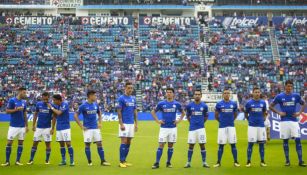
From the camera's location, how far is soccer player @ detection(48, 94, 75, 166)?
1675 cm

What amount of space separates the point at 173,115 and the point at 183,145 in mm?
7852

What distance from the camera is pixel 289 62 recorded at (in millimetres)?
55531

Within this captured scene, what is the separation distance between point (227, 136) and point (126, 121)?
3423 millimetres

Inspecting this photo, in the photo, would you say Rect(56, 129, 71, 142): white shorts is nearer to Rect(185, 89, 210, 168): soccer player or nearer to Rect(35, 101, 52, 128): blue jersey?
Rect(35, 101, 52, 128): blue jersey

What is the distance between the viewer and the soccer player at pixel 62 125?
16750mm

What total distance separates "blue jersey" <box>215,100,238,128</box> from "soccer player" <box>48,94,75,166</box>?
5182mm

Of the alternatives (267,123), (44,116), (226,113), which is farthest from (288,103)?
(44,116)

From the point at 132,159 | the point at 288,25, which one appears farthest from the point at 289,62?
the point at 132,159

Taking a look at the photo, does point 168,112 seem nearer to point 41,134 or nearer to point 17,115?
point 41,134

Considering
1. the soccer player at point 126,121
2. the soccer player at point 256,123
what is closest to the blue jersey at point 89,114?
the soccer player at point 126,121

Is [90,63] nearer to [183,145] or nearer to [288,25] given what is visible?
[288,25]

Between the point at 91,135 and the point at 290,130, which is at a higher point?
the point at 290,130

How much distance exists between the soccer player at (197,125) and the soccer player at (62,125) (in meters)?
4.10

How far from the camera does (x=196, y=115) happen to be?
16422mm
